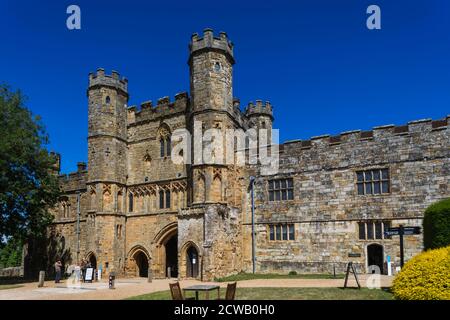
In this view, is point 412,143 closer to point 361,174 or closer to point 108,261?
point 361,174

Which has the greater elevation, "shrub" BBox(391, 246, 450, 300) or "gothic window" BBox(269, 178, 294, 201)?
"gothic window" BBox(269, 178, 294, 201)

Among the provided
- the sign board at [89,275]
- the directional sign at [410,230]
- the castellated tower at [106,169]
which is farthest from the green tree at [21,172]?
the directional sign at [410,230]

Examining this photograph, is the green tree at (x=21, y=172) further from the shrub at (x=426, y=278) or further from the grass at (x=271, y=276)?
the shrub at (x=426, y=278)

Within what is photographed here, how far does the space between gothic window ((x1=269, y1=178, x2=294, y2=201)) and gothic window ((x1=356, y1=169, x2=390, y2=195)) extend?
147 inches

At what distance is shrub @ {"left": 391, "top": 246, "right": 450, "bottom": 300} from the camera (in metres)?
9.99

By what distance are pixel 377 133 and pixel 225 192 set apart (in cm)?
883

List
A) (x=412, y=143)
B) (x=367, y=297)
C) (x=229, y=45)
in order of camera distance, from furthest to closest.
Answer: (x=229, y=45) < (x=412, y=143) < (x=367, y=297)

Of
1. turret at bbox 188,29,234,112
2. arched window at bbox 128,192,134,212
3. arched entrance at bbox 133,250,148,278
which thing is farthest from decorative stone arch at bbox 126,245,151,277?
turret at bbox 188,29,234,112

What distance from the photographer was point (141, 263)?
27781 mm

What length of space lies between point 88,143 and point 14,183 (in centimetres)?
569

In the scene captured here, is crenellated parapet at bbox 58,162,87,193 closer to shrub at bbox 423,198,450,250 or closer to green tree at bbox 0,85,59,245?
green tree at bbox 0,85,59,245

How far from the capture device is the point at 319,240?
2242 cm

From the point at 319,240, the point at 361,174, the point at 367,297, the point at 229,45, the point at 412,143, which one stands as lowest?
the point at 367,297
